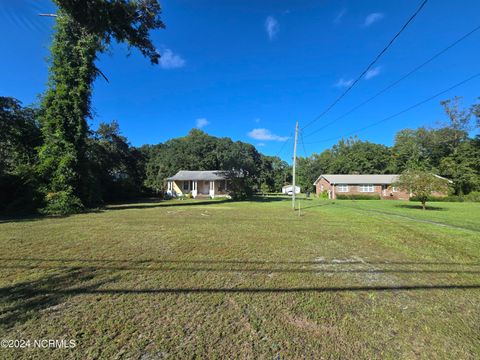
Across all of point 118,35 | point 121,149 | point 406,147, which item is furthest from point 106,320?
point 406,147

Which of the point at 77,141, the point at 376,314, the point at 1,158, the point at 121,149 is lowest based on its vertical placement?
the point at 376,314

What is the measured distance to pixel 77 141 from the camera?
1534cm

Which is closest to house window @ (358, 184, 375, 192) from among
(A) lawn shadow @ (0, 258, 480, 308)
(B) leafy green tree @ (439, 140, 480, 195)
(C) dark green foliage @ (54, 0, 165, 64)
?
(B) leafy green tree @ (439, 140, 480, 195)

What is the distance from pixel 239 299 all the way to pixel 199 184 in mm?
31322

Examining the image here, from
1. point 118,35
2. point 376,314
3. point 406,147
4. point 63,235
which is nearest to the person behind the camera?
point 376,314

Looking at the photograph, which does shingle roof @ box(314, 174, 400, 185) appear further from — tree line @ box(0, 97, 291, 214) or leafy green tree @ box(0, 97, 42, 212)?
leafy green tree @ box(0, 97, 42, 212)

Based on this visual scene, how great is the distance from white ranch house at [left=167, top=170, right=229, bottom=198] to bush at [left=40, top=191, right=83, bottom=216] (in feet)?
62.6

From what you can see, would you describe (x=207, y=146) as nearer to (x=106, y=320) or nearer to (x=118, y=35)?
(x=118, y=35)

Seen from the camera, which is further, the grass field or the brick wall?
the brick wall

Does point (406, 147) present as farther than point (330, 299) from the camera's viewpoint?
Yes

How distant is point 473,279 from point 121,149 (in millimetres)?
32821

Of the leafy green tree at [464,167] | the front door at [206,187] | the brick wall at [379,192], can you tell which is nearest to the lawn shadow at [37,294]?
the front door at [206,187]

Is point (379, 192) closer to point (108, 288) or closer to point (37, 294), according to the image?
point (108, 288)

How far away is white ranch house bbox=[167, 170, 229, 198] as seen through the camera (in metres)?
32.7
